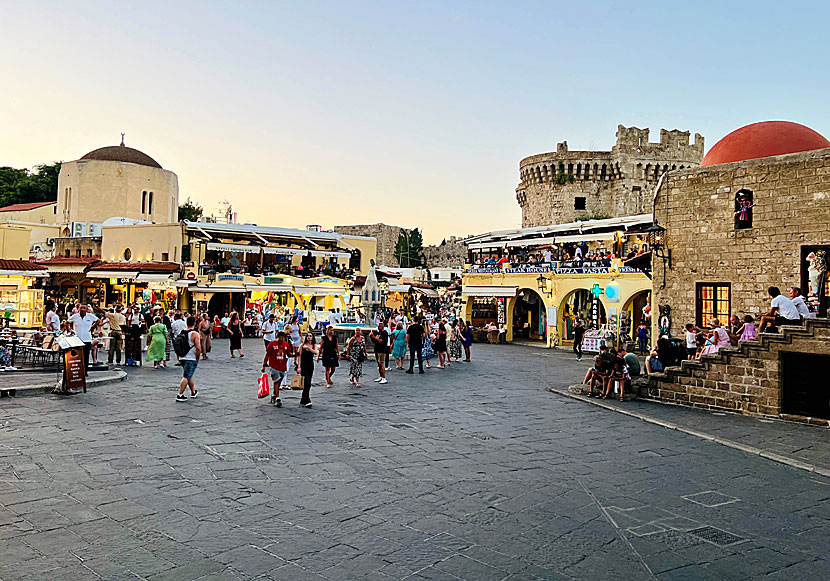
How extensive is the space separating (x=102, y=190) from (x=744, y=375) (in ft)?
160

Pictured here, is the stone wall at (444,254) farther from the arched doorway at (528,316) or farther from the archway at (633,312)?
the archway at (633,312)

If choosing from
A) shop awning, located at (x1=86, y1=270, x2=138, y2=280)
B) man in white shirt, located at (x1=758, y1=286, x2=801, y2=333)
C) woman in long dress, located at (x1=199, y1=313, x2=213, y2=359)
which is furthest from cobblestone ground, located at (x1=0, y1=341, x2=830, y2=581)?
shop awning, located at (x1=86, y1=270, x2=138, y2=280)

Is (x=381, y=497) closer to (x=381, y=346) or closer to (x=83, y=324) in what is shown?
(x=381, y=346)

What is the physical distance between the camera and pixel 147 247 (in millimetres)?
38562

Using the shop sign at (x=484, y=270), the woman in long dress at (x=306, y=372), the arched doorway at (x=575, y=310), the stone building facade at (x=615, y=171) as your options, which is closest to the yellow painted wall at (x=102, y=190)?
the stone building facade at (x=615, y=171)

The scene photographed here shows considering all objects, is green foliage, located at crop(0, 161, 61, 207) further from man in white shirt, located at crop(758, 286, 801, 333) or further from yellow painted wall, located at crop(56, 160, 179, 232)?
man in white shirt, located at crop(758, 286, 801, 333)

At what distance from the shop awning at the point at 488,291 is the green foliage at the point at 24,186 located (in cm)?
5174

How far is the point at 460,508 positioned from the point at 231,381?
956cm

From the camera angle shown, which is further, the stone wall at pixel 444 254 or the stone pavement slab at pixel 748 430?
the stone wall at pixel 444 254

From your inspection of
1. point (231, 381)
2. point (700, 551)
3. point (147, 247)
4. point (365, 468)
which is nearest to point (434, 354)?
point (231, 381)

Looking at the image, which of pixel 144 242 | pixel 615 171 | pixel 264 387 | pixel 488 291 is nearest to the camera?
pixel 264 387

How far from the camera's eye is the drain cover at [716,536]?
229 inches

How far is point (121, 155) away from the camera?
51.9 metres

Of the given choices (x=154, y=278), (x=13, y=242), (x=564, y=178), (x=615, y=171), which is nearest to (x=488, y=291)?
(x=154, y=278)
